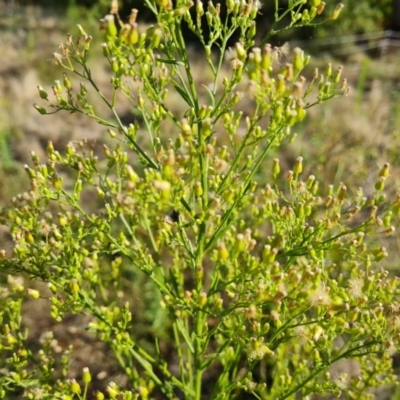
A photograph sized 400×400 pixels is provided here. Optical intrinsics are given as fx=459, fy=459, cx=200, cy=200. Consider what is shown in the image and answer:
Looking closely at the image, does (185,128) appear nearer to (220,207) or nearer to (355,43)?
(220,207)

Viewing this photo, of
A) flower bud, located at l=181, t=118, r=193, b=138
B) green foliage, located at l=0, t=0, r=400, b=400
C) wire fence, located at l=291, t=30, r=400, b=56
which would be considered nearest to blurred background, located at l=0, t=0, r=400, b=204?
wire fence, located at l=291, t=30, r=400, b=56

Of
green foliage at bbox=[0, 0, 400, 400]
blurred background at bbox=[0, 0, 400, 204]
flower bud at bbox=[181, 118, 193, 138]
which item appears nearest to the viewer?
flower bud at bbox=[181, 118, 193, 138]

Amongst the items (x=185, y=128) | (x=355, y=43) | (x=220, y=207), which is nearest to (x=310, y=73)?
(x=355, y=43)

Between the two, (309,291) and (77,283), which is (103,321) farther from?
(309,291)

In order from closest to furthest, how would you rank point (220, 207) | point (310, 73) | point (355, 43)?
1. point (220, 207)
2. point (310, 73)
3. point (355, 43)

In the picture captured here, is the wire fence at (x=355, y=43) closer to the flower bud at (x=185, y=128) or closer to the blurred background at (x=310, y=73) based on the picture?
the blurred background at (x=310, y=73)

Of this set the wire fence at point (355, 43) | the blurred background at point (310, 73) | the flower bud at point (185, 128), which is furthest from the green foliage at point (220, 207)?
the wire fence at point (355, 43)

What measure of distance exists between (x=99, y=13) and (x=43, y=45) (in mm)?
1830

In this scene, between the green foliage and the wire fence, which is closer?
the green foliage

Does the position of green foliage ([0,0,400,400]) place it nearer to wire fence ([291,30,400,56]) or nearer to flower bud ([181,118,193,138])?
flower bud ([181,118,193,138])

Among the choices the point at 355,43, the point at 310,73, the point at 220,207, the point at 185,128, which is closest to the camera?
the point at 185,128

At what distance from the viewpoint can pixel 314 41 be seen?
13.0 metres

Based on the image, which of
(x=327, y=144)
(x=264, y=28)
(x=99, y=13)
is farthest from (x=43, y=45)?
(x=327, y=144)

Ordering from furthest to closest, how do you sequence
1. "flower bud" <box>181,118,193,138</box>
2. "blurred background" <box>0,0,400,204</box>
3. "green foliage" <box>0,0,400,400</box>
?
"blurred background" <box>0,0,400,204</box> → "green foliage" <box>0,0,400,400</box> → "flower bud" <box>181,118,193,138</box>
